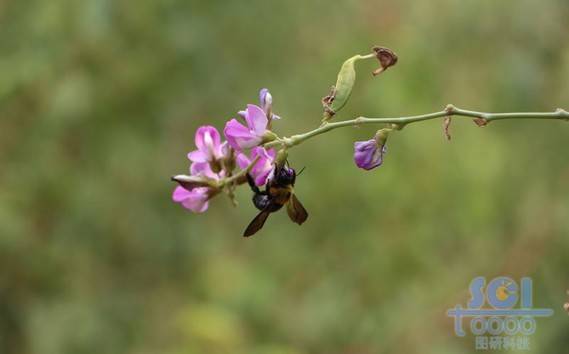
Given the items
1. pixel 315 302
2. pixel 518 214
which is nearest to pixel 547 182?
pixel 518 214

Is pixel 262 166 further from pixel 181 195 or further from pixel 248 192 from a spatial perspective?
pixel 248 192

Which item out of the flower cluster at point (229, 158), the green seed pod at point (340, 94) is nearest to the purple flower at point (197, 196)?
the flower cluster at point (229, 158)

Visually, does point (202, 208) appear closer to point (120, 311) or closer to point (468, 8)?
point (468, 8)

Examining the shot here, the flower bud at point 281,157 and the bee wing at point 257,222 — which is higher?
the flower bud at point 281,157

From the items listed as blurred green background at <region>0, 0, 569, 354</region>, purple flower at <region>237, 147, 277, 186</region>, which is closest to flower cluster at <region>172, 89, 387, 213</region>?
purple flower at <region>237, 147, 277, 186</region>

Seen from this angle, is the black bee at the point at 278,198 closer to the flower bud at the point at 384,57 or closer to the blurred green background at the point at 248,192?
the flower bud at the point at 384,57

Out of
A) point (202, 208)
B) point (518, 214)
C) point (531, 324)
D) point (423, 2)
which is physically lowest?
point (202, 208)
